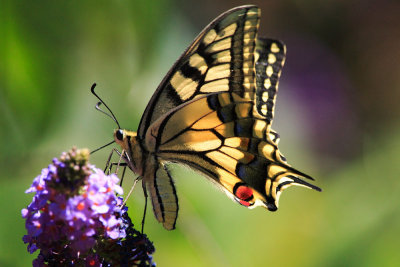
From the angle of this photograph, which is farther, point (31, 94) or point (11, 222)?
point (31, 94)

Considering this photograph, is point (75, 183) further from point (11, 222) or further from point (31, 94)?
point (31, 94)

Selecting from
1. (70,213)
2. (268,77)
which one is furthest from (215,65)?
(70,213)

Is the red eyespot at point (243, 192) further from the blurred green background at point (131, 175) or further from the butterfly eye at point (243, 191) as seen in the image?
the blurred green background at point (131, 175)

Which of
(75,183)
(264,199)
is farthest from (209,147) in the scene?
(75,183)

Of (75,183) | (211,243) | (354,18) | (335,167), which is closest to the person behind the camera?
(75,183)

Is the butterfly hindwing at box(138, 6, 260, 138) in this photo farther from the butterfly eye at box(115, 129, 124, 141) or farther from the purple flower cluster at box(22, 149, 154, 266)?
the purple flower cluster at box(22, 149, 154, 266)

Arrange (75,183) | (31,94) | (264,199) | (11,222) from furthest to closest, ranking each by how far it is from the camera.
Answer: (31,94), (11,222), (264,199), (75,183)

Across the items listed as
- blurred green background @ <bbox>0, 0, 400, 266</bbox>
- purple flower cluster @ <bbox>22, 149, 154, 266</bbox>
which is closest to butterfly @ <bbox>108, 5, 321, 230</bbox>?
blurred green background @ <bbox>0, 0, 400, 266</bbox>

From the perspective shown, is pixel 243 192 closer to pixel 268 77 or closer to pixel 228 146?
pixel 228 146
